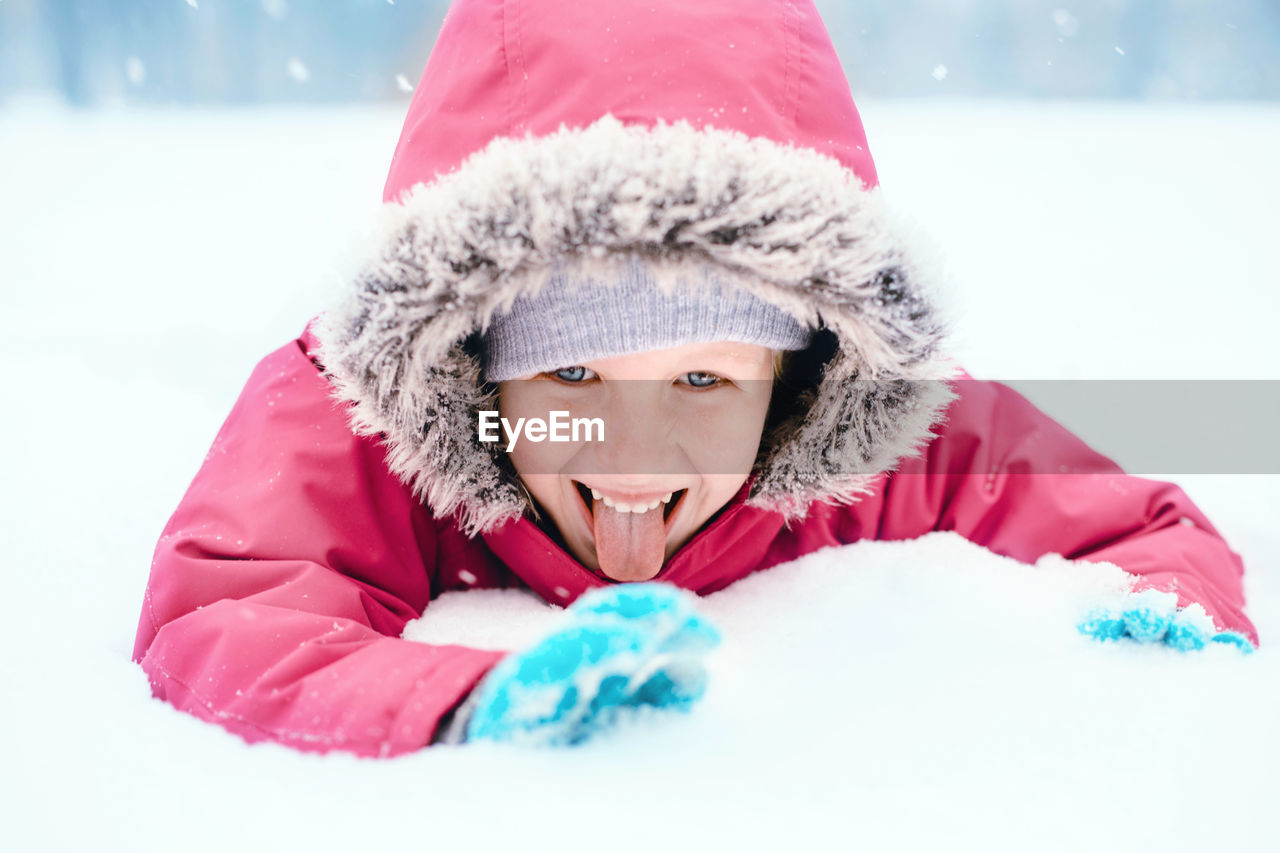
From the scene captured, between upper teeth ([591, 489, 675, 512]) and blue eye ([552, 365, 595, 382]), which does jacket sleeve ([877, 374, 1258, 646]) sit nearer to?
upper teeth ([591, 489, 675, 512])

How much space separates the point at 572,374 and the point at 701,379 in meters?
0.14

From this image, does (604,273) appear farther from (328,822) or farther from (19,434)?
(19,434)

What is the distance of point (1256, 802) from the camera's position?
597 mm

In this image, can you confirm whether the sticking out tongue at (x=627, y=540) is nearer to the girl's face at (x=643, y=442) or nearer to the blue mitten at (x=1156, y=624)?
the girl's face at (x=643, y=442)

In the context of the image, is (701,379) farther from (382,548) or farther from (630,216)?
(382,548)

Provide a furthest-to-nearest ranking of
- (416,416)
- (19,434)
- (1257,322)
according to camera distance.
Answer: (1257,322) < (19,434) < (416,416)

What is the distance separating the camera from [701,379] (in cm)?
99

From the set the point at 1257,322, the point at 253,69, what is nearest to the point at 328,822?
the point at 1257,322

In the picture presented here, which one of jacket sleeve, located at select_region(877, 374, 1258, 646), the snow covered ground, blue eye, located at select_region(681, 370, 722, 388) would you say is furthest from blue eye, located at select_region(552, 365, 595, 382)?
jacket sleeve, located at select_region(877, 374, 1258, 646)

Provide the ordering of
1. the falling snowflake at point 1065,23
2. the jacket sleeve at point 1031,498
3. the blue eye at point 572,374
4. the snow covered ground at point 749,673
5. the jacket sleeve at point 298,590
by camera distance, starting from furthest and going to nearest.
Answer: the falling snowflake at point 1065,23
the jacket sleeve at point 1031,498
the blue eye at point 572,374
the jacket sleeve at point 298,590
the snow covered ground at point 749,673

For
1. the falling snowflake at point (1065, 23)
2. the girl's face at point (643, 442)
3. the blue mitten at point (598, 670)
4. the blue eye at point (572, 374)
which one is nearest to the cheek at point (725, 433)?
the girl's face at point (643, 442)

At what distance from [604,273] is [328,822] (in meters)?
0.49

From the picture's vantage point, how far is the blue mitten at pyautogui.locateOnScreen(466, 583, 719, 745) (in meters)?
0.64

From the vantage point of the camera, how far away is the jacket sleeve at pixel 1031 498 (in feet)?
3.91
